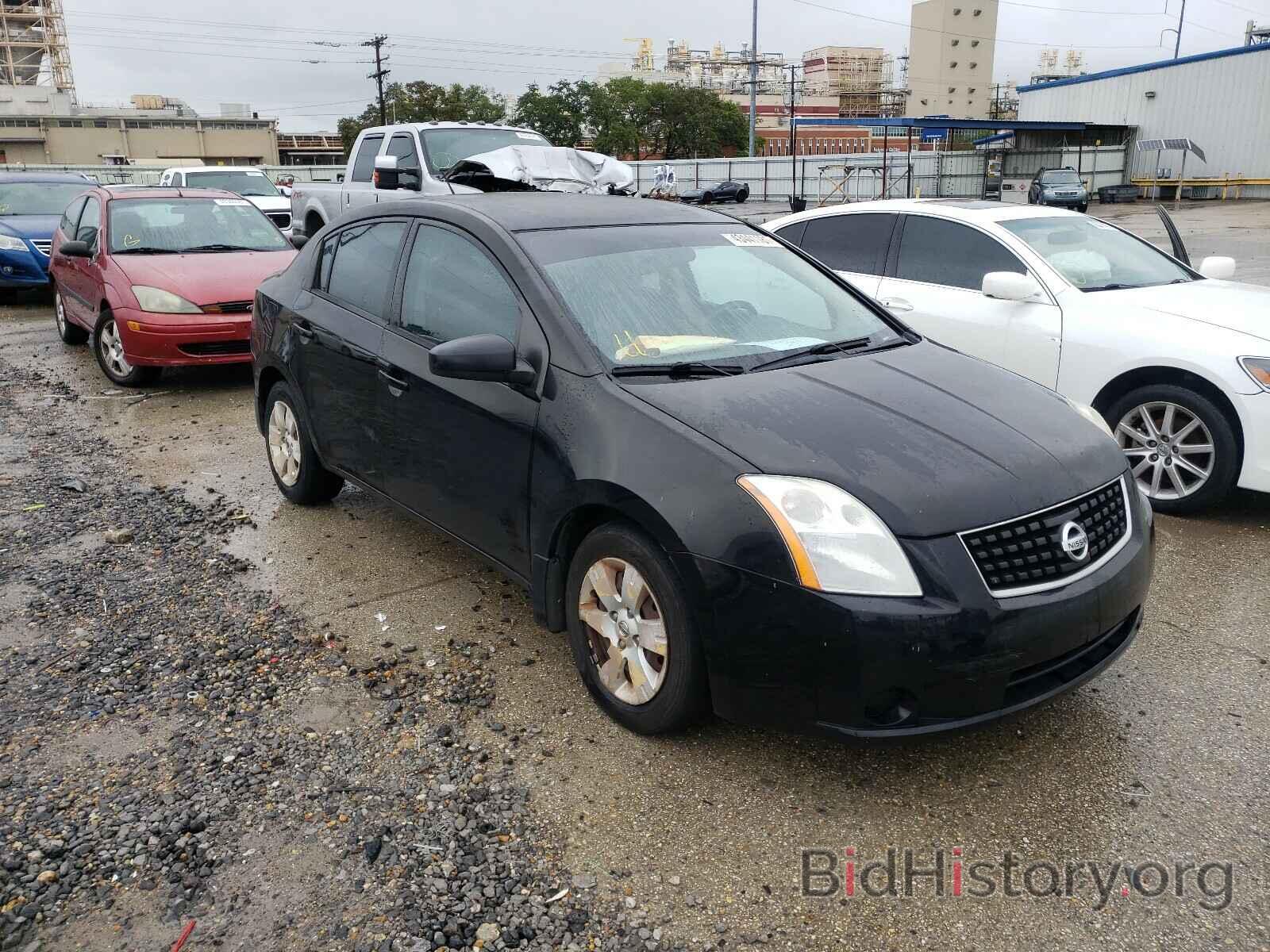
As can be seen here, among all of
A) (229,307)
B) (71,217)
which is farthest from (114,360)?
(71,217)

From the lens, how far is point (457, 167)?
34.7 ft

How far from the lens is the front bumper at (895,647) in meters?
2.65

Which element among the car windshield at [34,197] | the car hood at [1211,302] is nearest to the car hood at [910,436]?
the car hood at [1211,302]

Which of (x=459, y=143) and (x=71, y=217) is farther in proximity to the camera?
(x=459, y=143)

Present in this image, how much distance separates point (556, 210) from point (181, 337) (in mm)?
5211

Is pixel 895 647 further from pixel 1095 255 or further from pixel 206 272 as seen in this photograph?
pixel 206 272

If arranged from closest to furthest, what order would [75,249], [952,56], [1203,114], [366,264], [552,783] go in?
[552,783]
[366,264]
[75,249]
[1203,114]
[952,56]

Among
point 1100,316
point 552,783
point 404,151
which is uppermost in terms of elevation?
point 404,151

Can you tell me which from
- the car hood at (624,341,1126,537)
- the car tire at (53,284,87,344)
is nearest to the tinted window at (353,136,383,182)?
the car tire at (53,284,87,344)

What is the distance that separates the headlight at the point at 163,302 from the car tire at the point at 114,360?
0.43m

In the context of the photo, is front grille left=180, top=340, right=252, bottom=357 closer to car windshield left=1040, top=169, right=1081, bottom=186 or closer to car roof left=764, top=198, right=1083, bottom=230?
car roof left=764, top=198, right=1083, bottom=230

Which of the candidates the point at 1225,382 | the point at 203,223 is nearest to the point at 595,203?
the point at 1225,382

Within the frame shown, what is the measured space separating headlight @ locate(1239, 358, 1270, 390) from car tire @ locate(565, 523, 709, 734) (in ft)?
11.9

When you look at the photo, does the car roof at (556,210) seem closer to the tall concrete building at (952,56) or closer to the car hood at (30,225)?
the car hood at (30,225)
